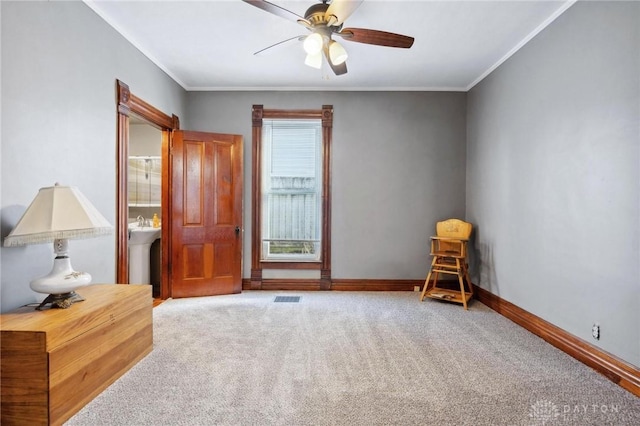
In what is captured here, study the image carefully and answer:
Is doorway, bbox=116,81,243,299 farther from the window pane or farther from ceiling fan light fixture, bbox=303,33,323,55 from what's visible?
ceiling fan light fixture, bbox=303,33,323,55

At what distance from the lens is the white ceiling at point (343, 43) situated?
2.58 meters

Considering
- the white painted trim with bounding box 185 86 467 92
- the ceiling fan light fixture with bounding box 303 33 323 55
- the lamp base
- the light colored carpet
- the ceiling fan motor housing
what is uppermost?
the white painted trim with bounding box 185 86 467 92

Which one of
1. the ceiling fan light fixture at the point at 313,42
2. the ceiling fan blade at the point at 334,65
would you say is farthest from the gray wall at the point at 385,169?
the ceiling fan light fixture at the point at 313,42

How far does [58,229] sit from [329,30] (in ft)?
6.94

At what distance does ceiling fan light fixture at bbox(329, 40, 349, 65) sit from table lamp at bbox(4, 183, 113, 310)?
1.95 metres

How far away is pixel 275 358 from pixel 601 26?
330cm

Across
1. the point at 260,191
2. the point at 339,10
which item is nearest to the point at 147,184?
the point at 260,191

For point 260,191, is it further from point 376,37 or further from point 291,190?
point 376,37

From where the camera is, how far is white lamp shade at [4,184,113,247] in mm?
1781

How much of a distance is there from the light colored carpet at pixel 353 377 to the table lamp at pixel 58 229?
2.19ft

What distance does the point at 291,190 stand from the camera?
447 centimetres

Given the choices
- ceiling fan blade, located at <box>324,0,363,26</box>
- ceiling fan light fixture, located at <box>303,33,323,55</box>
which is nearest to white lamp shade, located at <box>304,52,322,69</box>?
ceiling fan light fixture, located at <box>303,33,323,55</box>

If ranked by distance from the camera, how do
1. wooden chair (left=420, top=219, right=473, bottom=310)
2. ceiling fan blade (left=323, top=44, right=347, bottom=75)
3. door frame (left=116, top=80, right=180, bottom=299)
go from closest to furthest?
ceiling fan blade (left=323, top=44, right=347, bottom=75)
door frame (left=116, top=80, right=180, bottom=299)
wooden chair (left=420, top=219, right=473, bottom=310)

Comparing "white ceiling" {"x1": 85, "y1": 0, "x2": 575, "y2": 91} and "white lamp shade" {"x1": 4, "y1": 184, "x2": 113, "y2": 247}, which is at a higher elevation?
"white ceiling" {"x1": 85, "y1": 0, "x2": 575, "y2": 91}
